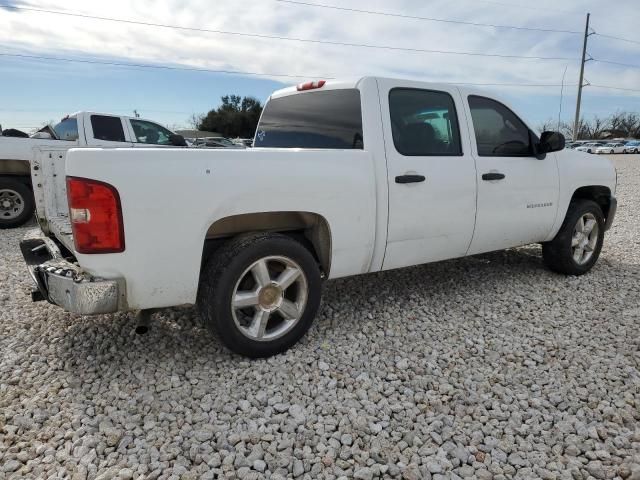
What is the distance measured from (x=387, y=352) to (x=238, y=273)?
4.01ft

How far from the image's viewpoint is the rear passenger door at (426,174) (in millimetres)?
3594

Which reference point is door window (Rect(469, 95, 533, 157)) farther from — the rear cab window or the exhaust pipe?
the exhaust pipe

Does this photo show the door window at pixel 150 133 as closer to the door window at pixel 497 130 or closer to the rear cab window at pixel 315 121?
the rear cab window at pixel 315 121

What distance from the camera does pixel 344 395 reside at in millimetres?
2863

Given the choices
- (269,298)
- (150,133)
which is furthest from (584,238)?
(150,133)

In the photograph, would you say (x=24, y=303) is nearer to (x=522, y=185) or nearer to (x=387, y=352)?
(x=387, y=352)

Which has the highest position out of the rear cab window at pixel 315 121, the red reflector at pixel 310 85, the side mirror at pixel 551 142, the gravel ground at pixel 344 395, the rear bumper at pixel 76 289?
the red reflector at pixel 310 85

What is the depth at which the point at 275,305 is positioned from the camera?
3.22 metres

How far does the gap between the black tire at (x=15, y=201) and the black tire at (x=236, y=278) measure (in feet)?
21.1

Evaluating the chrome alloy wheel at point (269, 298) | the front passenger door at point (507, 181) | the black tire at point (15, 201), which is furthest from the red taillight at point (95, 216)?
the black tire at point (15, 201)

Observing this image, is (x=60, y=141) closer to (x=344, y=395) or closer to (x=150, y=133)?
(x=150, y=133)

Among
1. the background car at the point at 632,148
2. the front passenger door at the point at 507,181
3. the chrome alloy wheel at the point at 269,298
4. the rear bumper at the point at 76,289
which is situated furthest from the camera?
the background car at the point at 632,148

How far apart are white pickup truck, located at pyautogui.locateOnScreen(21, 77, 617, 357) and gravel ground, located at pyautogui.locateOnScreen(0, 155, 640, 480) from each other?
1.43ft

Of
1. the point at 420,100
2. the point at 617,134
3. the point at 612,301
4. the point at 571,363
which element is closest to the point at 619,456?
the point at 571,363
